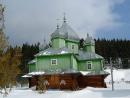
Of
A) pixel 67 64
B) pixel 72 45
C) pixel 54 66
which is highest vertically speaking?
pixel 72 45

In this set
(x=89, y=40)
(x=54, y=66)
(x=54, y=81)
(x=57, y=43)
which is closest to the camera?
(x=54, y=81)

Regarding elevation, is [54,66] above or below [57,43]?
below

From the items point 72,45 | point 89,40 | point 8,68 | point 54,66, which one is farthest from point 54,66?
point 8,68

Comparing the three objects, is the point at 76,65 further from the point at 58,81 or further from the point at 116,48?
the point at 116,48

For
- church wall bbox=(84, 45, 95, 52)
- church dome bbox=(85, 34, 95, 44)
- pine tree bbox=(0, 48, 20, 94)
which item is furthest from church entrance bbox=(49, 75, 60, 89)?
pine tree bbox=(0, 48, 20, 94)

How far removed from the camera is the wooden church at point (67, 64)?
1802 inches

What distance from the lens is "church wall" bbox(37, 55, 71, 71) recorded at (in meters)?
45.8

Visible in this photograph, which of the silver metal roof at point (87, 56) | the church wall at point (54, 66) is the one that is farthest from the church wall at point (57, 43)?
the silver metal roof at point (87, 56)

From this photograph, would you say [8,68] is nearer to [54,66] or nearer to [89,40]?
[54,66]

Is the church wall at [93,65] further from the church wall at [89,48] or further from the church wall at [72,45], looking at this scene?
the church wall at [89,48]

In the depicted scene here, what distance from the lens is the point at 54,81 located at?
4569 centimetres

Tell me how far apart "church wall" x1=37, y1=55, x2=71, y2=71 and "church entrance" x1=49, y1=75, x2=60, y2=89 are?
3.83 feet

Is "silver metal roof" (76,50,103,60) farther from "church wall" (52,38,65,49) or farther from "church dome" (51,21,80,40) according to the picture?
"church wall" (52,38,65,49)

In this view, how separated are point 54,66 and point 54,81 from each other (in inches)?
80.2
